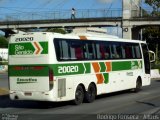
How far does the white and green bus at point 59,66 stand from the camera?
18.1m

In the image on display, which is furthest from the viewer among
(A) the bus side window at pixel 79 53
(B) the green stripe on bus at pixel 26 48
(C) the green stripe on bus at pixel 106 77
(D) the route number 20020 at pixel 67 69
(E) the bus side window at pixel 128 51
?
(E) the bus side window at pixel 128 51

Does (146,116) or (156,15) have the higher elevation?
(156,15)

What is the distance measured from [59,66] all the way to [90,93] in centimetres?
283

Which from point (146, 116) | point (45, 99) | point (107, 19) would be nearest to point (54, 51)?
point (45, 99)

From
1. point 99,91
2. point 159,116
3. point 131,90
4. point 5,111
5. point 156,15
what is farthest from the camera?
point 156,15

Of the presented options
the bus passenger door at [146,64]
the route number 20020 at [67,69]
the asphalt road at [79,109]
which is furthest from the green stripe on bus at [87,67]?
the bus passenger door at [146,64]

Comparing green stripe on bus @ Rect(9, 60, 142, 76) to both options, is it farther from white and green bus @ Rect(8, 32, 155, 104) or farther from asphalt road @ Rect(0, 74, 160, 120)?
asphalt road @ Rect(0, 74, 160, 120)

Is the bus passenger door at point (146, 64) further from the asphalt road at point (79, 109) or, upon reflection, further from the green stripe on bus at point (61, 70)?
the green stripe on bus at point (61, 70)

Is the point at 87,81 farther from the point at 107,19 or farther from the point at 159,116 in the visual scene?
the point at 107,19

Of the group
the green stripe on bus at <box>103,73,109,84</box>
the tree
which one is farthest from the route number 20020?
the tree

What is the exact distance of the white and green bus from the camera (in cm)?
1806

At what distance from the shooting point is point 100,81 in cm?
2164

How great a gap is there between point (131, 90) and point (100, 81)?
221 inches

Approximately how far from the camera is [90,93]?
20.6 m
